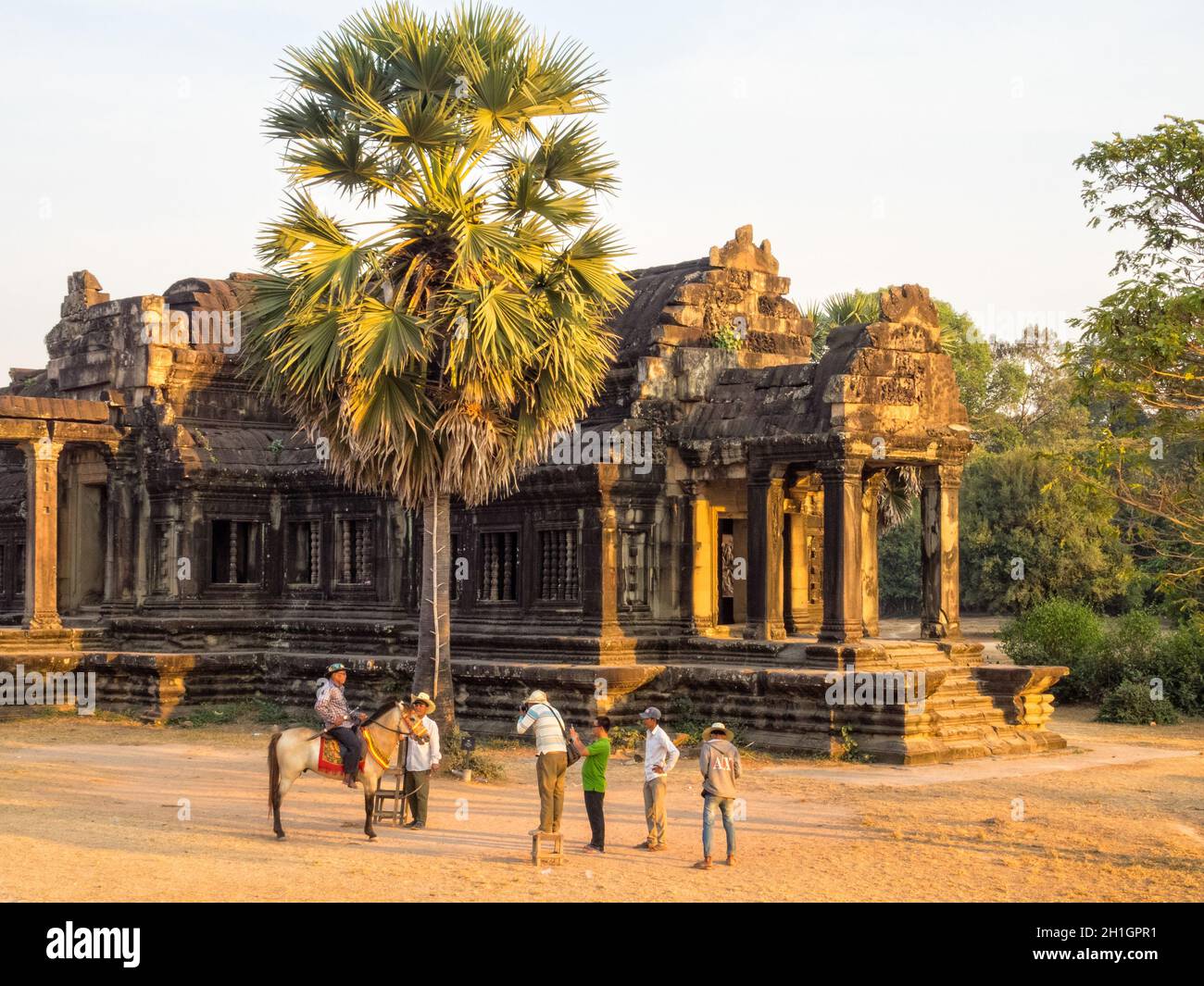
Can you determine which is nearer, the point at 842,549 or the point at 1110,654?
the point at 842,549

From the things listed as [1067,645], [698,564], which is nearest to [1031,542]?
[1067,645]

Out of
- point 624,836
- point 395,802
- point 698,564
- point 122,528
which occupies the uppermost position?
point 122,528

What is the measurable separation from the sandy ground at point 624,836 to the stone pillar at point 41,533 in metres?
5.18

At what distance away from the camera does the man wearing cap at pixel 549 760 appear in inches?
510

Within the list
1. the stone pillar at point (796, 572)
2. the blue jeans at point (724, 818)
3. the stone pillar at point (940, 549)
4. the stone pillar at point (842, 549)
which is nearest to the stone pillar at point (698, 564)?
the stone pillar at point (796, 572)

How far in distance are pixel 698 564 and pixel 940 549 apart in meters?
3.20

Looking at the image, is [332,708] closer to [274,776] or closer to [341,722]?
[341,722]

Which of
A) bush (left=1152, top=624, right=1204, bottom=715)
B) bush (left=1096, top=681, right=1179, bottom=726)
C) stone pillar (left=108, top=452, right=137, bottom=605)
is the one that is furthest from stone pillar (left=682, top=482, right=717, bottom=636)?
Answer: stone pillar (left=108, top=452, right=137, bottom=605)

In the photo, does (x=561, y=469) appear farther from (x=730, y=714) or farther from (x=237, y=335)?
(x=237, y=335)

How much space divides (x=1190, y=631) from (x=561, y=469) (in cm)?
1038

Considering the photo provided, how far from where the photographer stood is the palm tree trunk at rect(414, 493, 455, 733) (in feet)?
59.5

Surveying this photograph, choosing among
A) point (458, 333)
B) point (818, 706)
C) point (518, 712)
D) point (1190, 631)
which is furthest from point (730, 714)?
point (1190, 631)

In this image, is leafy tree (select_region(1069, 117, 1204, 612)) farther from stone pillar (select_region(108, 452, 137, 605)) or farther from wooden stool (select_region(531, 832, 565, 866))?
stone pillar (select_region(108, 452, 137, 605))

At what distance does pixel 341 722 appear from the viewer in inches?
562
